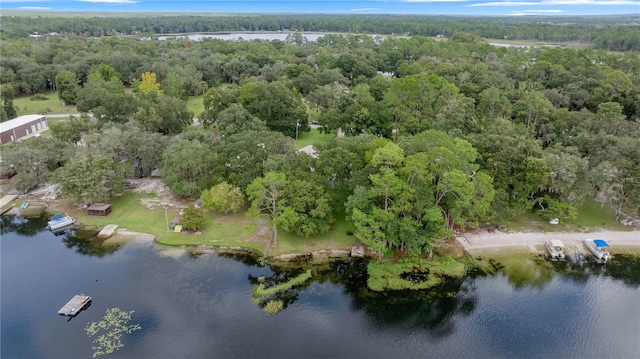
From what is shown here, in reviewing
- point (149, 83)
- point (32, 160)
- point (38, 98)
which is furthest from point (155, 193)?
point (38, 98)

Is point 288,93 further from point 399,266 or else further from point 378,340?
point 378,340

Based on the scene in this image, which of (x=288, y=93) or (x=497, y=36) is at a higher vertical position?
(x=497, y=36)

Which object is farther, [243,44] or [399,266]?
[243,44]

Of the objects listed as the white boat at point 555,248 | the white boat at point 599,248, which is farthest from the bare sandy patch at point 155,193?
the white boat at point 599,248

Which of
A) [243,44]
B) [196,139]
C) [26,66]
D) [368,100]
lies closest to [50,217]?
[196,139]

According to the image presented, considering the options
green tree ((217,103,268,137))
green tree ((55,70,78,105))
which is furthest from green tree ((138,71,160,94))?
green tree ((217,103,268,137))

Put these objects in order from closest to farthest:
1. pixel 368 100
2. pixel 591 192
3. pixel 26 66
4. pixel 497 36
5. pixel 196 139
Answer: pixel 591 192 < pixel 196 139 < pixel 368 100 < pixel 26 66 < pixel 497 36

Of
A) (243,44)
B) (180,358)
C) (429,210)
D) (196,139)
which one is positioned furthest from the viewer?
(243,44)

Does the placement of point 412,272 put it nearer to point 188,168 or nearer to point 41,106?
point 188,168
